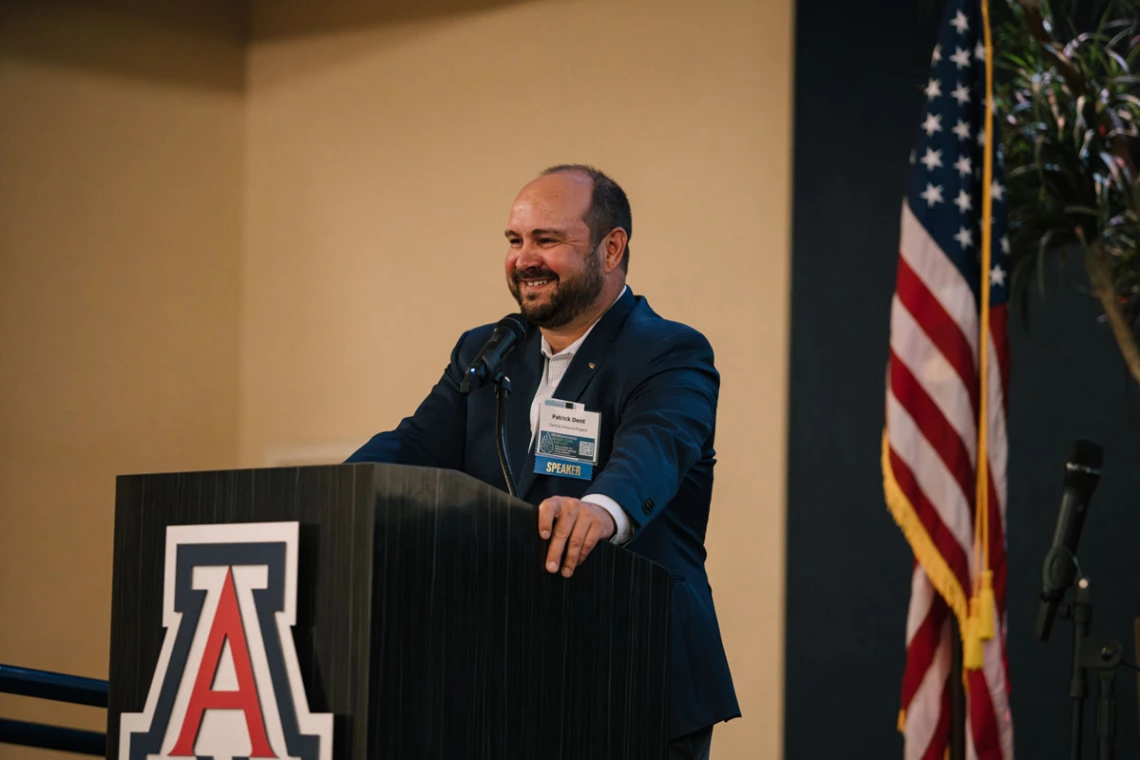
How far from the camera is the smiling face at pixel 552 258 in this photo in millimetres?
2607

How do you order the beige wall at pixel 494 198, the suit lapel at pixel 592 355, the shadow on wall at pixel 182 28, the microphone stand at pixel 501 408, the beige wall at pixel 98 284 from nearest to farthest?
the microphone stand at pixel 501 408 → the suit lapel at pixel 592 355 → the beige wall at pixel 494 198 → the beige wall at pixel 98 284 → the shadow on wall at pixel 182 28

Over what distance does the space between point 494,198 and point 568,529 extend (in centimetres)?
377

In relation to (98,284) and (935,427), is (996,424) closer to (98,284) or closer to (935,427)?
(935,427)

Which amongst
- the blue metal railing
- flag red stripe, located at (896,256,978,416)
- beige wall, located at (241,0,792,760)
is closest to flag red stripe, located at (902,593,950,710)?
flag red stripe, located at (896,256,978,416)

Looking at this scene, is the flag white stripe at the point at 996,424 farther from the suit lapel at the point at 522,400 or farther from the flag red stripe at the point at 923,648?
the suit lapel at the point at 522,400

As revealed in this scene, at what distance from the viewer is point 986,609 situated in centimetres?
261

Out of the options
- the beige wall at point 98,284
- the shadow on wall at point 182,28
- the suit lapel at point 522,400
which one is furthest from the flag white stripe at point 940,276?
the beige wall at point 98,284

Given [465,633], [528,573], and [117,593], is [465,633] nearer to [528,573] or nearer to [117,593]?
[528,573]

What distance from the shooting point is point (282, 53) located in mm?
5934

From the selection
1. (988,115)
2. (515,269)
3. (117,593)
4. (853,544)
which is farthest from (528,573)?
(853,544)

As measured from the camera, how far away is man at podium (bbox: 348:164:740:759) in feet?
7.02

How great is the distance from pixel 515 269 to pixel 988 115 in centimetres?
107

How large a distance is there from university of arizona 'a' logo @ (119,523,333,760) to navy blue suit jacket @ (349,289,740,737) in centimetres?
57

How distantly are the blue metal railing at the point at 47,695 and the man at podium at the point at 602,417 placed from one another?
2.05ft
